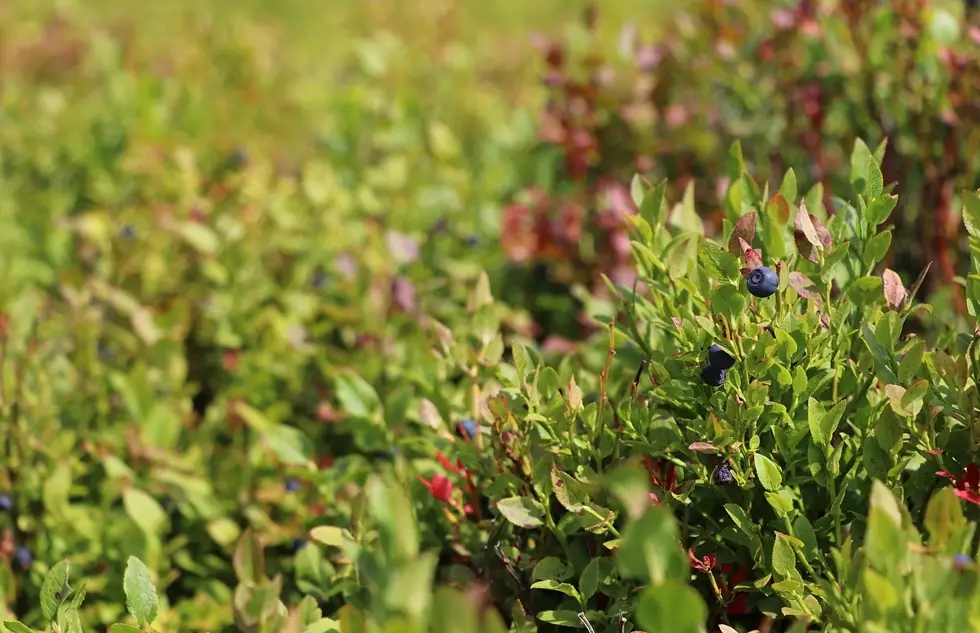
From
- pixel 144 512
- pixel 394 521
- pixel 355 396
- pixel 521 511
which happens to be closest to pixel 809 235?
pixel 521 511

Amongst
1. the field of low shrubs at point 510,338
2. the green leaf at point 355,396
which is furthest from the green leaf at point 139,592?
the green leaf at point 355,396

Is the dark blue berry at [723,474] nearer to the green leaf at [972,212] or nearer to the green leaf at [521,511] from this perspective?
the green leaf at [521,511]

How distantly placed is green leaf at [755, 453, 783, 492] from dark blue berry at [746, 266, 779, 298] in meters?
0.18

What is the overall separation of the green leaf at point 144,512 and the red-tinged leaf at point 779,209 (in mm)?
1047

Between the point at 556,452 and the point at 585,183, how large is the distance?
148 cm

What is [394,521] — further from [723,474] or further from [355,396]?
[355,396]

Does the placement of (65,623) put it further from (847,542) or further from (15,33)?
(15,33)

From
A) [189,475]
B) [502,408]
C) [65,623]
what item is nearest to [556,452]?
[502,408]

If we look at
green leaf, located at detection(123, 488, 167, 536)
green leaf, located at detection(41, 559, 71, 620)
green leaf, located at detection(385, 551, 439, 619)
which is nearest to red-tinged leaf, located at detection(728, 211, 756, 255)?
green leaf, located at detection(385, 551, 439, 619)

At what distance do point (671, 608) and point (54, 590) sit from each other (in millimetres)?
723

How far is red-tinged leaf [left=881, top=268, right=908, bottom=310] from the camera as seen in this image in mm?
1141

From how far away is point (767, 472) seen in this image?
3.54ft

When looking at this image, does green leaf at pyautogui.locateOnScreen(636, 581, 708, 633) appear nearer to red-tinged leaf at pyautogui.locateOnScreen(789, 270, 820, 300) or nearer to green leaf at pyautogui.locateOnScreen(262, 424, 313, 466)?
red-tinged leaf at pyautogui.locateOnScreen(789, 270, 820, 300)

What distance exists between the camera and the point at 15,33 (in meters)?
4.18
